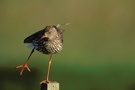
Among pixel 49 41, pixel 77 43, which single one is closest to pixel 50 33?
pixel 49 41

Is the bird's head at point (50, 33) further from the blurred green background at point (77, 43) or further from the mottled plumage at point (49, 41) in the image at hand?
the blurred green background at point (77, 43)

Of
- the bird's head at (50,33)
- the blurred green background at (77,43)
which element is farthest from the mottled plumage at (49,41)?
the blurred green background at (77,43)

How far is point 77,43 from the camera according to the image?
5227 millimetres

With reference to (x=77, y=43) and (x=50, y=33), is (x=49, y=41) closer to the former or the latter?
(x=50, y=33)

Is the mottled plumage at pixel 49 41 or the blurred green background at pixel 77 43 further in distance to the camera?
the blurred green background at pixel 77 43

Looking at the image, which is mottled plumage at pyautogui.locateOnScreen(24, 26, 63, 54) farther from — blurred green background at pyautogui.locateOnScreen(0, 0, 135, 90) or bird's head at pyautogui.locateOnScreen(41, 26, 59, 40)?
blurred green background at pyautogui.locateOnScreen(0, 0, 135, 90)

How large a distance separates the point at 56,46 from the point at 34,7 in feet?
4.22

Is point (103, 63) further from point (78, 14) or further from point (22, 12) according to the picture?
point (22, 12)

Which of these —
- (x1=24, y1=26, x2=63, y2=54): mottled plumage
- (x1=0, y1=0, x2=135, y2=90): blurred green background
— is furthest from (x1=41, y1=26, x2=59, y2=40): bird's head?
(x1=0, y1=0, x2=135, y2=90): blurred green background

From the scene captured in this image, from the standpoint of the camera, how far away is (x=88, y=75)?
5188 mm

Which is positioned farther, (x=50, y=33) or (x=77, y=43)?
(x=77, y=43)

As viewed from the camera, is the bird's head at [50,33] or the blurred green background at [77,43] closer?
the bird's head at [50,33]

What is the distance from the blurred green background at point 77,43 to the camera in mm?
5082

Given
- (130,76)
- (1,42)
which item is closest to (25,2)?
(1,42)
